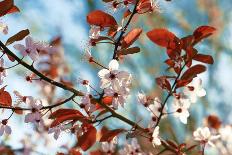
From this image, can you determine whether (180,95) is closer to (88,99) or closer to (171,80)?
(171,80)

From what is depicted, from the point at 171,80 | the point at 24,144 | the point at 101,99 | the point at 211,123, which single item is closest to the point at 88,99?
the point at 101,99

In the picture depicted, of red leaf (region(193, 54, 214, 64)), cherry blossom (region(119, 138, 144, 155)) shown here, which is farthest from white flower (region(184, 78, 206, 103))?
cherry blossom (region(119, 138, 144, 155))

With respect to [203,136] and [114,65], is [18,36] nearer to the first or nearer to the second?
[114,65]

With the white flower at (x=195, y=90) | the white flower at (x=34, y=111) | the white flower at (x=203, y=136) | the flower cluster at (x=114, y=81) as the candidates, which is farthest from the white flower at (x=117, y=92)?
the white flower at (x=203, y=136)

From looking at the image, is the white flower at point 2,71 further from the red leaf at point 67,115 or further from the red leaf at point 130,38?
the red leaf at point 130,38

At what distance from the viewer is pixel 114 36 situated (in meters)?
1.58

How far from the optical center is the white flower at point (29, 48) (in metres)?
1.57

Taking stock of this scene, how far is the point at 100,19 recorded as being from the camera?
156cm

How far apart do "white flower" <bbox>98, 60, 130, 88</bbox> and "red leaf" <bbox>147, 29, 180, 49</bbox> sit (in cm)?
23

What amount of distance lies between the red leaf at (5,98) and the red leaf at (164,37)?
1.79ft

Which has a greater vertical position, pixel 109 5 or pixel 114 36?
pixel 109 5

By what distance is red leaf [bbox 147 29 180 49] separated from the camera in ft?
5.41

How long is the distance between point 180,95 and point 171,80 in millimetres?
84

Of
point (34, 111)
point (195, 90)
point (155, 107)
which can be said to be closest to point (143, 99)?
point (155, 107)
